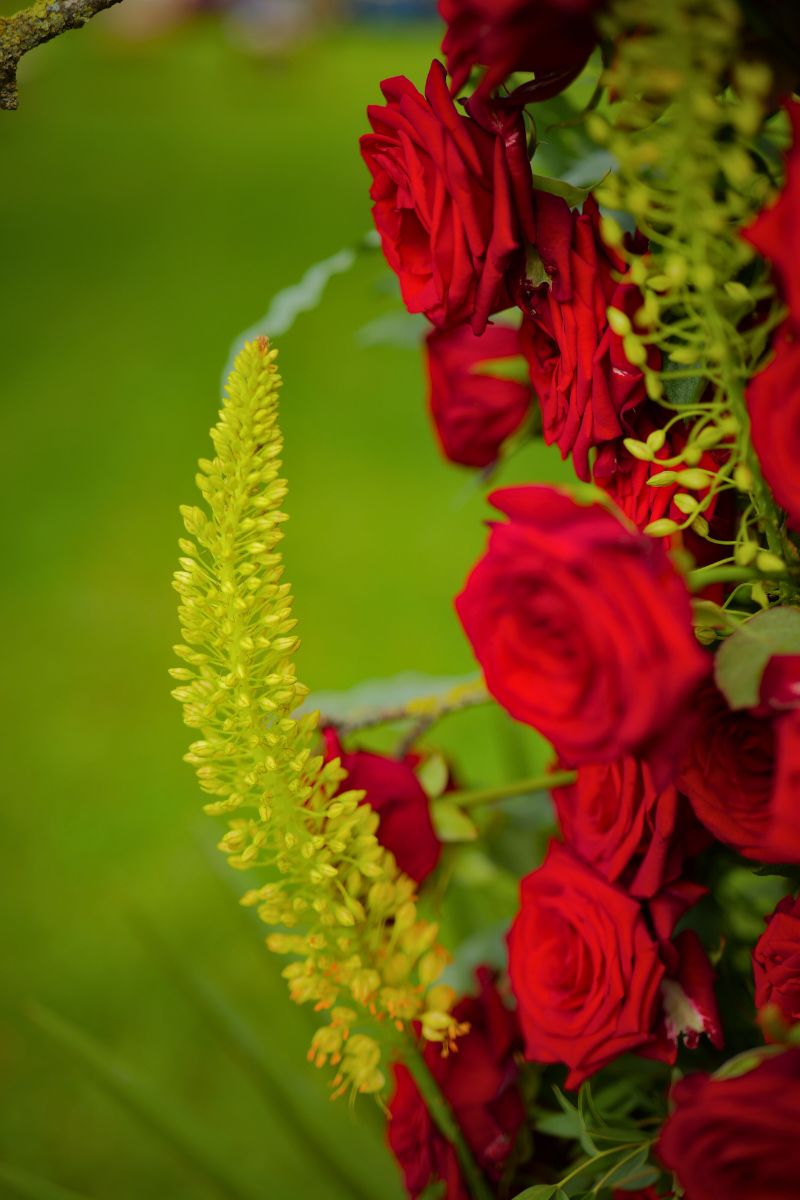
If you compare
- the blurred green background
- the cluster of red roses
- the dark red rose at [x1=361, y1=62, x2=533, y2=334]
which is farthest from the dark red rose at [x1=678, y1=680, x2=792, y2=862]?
the blurred green background

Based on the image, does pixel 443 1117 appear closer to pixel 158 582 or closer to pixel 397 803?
pixel 397 803

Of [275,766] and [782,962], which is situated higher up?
[275,766]

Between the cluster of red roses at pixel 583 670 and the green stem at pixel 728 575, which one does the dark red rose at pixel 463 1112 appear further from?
the green stem at pixel 728 575

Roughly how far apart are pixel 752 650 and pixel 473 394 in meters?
0.18

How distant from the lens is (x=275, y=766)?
0.28m

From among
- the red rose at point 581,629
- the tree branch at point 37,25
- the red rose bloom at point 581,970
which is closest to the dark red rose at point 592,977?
the red rose bloom at point 581,970

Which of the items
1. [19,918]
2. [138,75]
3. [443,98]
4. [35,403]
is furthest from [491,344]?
[138,75]

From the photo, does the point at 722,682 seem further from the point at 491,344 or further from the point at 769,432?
the point at 491,344

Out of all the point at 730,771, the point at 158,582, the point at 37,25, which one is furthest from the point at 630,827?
the point at 158,582

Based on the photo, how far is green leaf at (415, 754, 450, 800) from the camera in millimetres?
383

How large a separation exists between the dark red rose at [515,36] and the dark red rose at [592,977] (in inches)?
7.8

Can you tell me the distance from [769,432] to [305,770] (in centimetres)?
15

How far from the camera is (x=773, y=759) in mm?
260

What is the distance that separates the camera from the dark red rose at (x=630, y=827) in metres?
0.28
